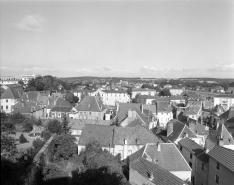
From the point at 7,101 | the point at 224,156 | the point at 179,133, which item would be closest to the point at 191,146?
the point at 179,133

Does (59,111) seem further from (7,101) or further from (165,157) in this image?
(7,101)

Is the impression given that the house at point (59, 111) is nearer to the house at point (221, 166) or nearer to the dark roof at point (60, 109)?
the dark roof at point (60, 109)

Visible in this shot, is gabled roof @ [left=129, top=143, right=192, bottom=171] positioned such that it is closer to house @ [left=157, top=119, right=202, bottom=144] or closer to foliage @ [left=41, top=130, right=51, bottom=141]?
house @ [left=157, top=119, right=202, bottom=144]

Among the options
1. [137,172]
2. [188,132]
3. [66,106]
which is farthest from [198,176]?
[66,106]

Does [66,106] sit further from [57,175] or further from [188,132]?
[57,175]

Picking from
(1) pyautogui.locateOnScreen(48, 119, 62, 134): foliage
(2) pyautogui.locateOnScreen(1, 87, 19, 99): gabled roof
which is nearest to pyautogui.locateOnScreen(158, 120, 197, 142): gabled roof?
(1) pyautogui.locateOnScreen(48, 119, 62, 134): foliage

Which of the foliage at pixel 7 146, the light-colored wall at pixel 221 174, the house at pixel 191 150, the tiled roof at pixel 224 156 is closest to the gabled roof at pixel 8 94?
the foliage at pixel 7 146
